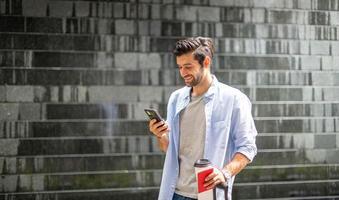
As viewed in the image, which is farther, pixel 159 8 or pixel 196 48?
pixel 159 8

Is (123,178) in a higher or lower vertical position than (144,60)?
lower

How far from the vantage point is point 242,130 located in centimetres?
263

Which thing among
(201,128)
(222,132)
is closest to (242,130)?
(222,132)

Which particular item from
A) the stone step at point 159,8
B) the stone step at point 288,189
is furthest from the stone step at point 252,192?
the stone step at point 159,8

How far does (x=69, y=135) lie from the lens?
5.61 m

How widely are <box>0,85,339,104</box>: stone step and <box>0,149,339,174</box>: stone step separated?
718mm

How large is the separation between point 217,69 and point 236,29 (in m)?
0.65

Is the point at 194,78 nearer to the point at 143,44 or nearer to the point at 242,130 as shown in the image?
the point at 242,130

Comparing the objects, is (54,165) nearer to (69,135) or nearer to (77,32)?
(69,135)

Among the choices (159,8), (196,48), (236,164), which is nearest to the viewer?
(236,164)

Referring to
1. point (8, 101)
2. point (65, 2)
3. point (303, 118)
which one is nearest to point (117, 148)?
point (8, 101)

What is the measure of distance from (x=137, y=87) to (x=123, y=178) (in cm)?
121

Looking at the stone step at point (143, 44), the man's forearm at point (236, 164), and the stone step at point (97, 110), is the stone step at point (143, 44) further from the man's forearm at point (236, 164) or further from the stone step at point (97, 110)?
the man's forearm at point (236, 164)

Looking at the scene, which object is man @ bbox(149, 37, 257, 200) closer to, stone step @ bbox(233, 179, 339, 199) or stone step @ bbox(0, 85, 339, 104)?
stone step @ bbox(0, 85, 339, 104)
